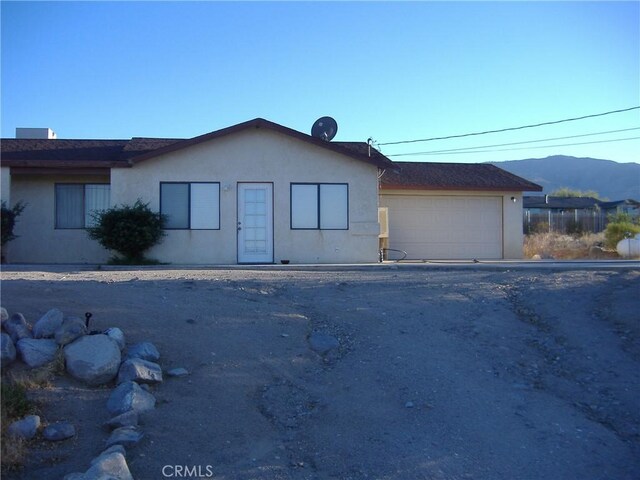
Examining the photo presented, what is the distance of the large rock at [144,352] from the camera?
7.90m

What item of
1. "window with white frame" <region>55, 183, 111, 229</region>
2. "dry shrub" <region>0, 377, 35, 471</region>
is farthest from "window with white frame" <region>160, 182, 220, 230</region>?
"dry shrub" <region>0, 377, 35, 471</region>

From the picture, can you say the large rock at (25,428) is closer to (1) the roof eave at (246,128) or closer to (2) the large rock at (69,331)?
(2) the large rock at (69,331)

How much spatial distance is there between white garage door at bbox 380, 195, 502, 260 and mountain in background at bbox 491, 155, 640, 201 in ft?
271

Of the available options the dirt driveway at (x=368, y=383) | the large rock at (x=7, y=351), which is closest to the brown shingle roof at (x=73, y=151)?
the dirt driveway at (x=368, y=383)

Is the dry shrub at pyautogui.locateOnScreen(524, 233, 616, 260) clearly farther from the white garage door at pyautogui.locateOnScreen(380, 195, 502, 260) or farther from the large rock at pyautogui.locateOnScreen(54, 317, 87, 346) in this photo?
the large rock at pyautogui.locateOnScreen(54, 317, 87, 346)

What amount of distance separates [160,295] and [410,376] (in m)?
4.07

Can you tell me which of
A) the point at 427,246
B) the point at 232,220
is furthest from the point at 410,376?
the point at 427,246

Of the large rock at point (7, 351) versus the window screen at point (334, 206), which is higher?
the window screen at point (334, 206)

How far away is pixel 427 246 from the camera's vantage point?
2422cm

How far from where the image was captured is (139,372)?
7445 millimetres

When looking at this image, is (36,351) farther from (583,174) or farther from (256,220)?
(583,174)

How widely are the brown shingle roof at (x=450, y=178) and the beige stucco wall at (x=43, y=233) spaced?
9220 millimetres

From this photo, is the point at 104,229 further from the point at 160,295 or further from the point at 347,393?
the point at 347,393

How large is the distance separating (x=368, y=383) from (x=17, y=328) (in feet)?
12.7
